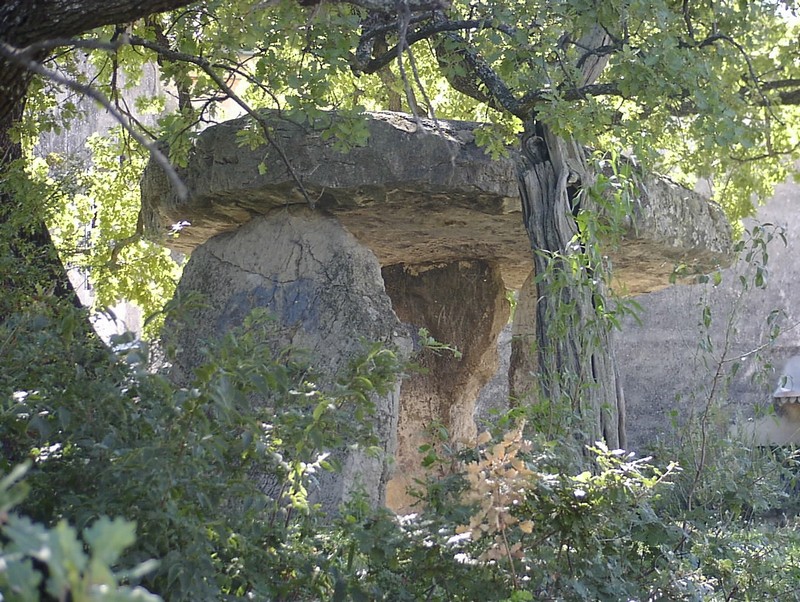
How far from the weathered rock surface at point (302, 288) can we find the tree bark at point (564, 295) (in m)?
0.90

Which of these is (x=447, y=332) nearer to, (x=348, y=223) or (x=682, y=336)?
(x=348, y=223)

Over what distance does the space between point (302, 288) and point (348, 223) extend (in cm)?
56

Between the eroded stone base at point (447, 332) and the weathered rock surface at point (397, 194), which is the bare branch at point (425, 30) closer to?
the weathered rock surface at point (397, 194)

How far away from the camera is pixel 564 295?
4.84 metres

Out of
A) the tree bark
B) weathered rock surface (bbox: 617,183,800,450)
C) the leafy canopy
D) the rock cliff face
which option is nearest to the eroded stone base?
the rock cliff face

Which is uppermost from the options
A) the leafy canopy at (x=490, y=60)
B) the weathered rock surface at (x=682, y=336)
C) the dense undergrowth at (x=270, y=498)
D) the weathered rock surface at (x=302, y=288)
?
the leafy canopy at (x=490, y=60)

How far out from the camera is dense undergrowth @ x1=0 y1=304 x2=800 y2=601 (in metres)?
2.21

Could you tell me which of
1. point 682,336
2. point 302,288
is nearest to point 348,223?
point 302,288

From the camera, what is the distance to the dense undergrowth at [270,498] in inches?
86.8

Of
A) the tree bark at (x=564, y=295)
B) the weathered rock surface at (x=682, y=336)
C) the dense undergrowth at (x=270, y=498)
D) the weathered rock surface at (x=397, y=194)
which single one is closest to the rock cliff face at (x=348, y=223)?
the weathered rock surface at (x=397, y=194)

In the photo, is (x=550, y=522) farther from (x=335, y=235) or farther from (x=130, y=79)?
(x=130, y=79)

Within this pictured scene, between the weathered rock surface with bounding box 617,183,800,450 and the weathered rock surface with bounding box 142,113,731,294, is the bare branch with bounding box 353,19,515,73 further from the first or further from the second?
the weathered rock surface with bounding box 617,183,800,450

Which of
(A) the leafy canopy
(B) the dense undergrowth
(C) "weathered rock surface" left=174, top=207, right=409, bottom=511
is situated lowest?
(B) the dense undergrowth

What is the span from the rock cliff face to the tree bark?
0.20m
